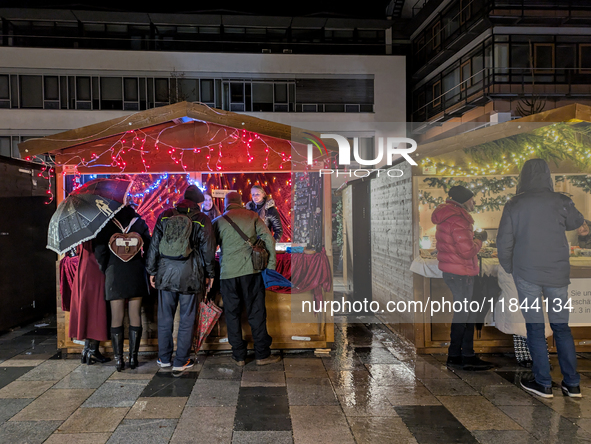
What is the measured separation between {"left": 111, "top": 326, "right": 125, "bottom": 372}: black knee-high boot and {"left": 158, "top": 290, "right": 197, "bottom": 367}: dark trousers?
43cm

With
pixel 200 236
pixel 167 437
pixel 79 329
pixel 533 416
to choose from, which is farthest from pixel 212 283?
pixel 533 416

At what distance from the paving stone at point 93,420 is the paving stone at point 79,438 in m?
0.05

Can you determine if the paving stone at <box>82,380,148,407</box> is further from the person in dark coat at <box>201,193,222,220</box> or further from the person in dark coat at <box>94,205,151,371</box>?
the person in dark coat at <box>201,193,222,220</box>

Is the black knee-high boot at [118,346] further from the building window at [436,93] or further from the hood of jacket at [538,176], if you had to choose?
the building window at [436,93]

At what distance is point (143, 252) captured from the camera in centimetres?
481

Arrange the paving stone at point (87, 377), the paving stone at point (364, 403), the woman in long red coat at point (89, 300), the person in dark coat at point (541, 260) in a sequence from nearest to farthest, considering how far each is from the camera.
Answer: the paving stone at point (364, 403)
the person in dark coat at point (541, 260)
the paving stone at point (87, 377)
the woman in long red coat at point (89, 300)

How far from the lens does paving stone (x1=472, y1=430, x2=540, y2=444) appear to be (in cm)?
299

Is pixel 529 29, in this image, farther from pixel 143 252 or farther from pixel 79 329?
pixel 79 329

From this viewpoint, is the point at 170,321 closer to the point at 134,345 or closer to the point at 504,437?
the point at 134,345

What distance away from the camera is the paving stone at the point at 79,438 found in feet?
9.79

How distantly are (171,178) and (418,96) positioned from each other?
56.9 feet

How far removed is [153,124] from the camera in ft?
16.5

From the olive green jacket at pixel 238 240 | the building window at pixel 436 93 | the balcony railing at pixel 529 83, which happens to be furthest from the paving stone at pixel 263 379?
the building window at pixel 436 93

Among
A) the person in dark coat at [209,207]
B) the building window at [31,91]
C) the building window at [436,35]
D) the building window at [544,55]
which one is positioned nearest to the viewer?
the person in dark coat at [209,207]
